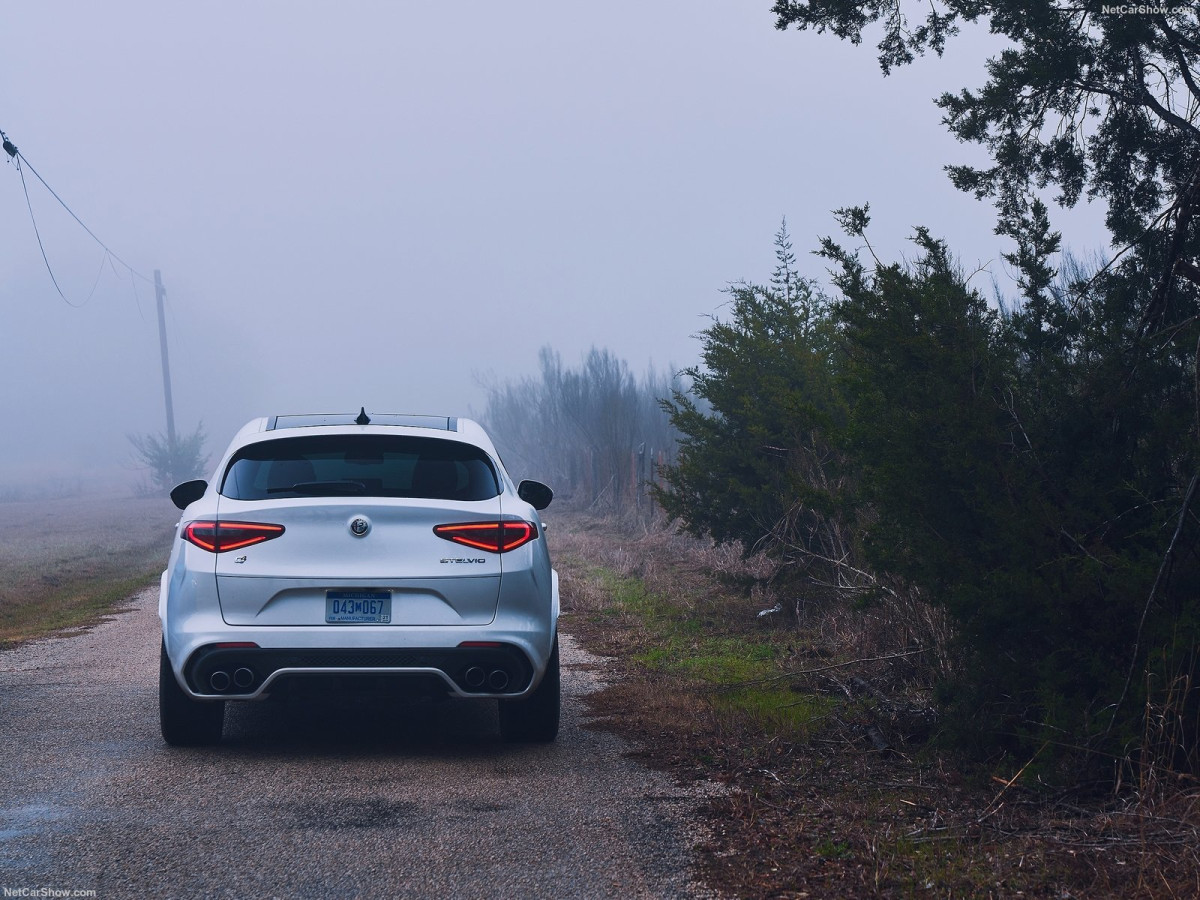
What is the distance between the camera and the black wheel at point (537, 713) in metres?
6.45

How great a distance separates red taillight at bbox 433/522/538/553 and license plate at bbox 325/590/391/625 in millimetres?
433

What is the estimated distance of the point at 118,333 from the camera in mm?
164500

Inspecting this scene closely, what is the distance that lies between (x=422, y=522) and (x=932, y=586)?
2.56m

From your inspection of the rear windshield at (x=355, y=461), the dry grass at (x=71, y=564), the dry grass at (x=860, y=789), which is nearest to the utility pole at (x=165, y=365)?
the dry grass at (x=71, y=564)

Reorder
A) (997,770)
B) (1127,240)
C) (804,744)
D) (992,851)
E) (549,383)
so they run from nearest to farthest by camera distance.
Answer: (992,851), (997,770), (804,744), (1127,240), (549,383)

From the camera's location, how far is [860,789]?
17.1 feet

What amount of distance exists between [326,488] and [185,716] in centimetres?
142

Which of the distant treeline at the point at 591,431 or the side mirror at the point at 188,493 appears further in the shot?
the distant treeline at the point at 591,431

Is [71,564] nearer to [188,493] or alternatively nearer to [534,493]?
[188,493]

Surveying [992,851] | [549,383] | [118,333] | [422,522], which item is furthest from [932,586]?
[118,333]

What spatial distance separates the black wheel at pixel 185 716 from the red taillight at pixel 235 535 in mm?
647

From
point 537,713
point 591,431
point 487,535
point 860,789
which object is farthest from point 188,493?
point 591,431

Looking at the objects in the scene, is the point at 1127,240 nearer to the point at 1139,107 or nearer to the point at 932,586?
the point at 1139,107

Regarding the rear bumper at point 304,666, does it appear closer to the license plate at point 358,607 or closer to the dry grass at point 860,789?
the license plate at point 358,607
